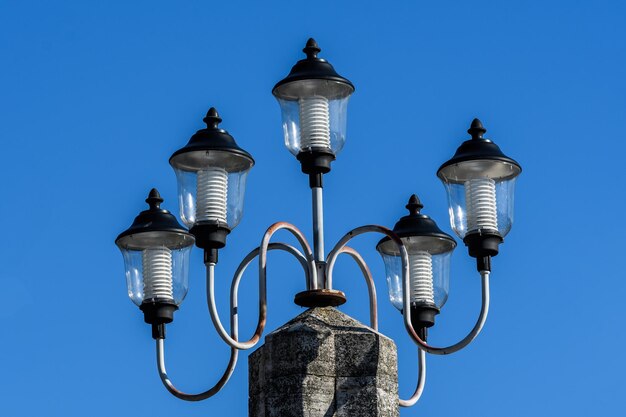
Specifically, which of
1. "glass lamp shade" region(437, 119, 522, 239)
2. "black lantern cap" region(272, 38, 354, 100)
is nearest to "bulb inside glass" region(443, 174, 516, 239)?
"glass lamp shade" region(437, 119, 522, 239)

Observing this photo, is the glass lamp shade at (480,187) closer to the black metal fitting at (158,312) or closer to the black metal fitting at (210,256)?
the black metal fitting at (210,256)

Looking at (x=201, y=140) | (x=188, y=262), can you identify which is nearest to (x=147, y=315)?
(x=188, y=262)

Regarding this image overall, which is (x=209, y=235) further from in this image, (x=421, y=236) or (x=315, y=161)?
(x=421, y=236)

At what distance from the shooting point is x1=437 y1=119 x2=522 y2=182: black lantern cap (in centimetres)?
1445

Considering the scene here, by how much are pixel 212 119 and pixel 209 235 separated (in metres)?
0.90

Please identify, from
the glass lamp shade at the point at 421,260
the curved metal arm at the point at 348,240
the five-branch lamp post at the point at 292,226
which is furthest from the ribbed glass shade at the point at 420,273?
the curved metal arm at the point at 348,240

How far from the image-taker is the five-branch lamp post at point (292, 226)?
14125mm

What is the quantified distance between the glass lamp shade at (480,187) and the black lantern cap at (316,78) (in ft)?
3.04

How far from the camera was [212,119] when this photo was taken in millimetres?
14602

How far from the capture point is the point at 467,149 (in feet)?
47.7

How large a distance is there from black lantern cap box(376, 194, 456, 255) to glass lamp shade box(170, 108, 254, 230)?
5.20 feet

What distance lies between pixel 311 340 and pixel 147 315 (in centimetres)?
181

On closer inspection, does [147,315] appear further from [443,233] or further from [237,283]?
[443,233]

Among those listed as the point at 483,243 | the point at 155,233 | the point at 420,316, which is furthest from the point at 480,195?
the point at 155,233
